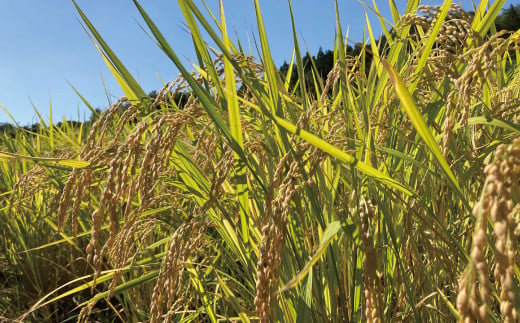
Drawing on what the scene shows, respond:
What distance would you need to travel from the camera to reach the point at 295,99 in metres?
1.47

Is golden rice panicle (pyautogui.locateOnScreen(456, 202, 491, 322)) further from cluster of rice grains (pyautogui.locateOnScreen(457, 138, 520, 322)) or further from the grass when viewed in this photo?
the grass

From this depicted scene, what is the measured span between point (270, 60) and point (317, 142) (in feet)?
1.25

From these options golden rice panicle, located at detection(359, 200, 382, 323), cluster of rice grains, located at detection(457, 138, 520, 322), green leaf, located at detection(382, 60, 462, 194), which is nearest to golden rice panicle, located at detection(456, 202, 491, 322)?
cluster of rice grains, located at detection(457, 138, 520, 322)

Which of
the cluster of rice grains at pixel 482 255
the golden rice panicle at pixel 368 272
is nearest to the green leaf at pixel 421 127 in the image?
the golden rice panicle at pixel 368 272

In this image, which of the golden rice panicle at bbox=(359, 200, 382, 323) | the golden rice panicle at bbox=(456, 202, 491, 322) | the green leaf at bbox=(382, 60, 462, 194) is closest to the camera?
the golden rice panicle at bbox=(456, 202, 491, 322)

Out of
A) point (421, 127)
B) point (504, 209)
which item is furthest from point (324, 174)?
point (504, 209)

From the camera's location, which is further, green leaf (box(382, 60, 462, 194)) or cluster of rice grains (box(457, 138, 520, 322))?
green leaf (box(382, 60, 462, 194))

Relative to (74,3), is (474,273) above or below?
below

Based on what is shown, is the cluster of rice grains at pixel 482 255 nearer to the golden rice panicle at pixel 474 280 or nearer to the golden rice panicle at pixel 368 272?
the golden rice panicle at pixel 474 280

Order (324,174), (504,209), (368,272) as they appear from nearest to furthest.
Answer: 1. (504,209)
2. (368,272)
3. (324,174)

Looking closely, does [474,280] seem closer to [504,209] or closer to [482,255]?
[482,255]

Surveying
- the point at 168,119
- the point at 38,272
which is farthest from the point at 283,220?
the point at 38,272

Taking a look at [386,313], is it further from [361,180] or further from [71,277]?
[71,277]

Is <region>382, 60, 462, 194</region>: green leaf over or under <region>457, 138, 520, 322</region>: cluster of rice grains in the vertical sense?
over
